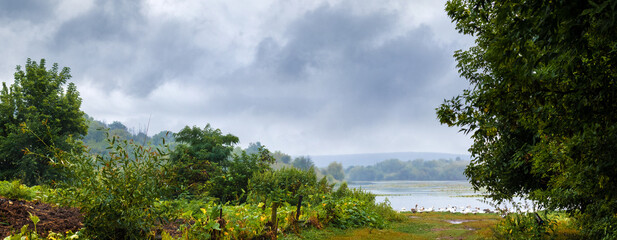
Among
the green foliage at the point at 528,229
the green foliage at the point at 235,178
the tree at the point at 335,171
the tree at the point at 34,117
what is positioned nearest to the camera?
the green foliage at the point at 528,229

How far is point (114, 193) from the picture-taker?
16.5 ft

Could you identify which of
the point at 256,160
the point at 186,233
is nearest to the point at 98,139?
the point at 256,160

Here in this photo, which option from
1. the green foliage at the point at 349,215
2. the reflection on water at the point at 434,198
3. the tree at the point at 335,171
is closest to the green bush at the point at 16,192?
the green foliage at the point at 349,215

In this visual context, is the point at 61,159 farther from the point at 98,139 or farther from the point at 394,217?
the point at 98,139

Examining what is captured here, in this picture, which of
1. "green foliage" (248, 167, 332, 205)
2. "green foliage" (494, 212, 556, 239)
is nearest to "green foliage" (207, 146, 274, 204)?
"green foliage" (248, 167, 332, 205)

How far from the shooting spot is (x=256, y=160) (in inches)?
650

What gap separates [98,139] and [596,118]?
13824 cm

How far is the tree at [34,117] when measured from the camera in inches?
842

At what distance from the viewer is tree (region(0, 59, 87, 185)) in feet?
70.1

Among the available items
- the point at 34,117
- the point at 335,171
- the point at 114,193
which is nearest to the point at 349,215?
the point at 114,193

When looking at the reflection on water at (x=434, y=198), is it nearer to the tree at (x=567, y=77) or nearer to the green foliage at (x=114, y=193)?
the tree at (x=567, y=77)

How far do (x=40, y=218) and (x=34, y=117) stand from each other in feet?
66.6

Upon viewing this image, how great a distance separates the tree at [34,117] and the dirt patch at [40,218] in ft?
61.0

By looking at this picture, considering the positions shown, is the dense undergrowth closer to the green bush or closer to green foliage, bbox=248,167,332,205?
the green bush
